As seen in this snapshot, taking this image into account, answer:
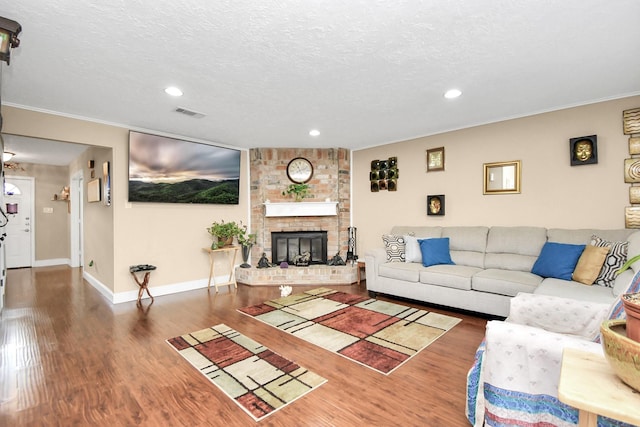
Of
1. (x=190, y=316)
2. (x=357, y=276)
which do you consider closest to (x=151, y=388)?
(x=190, y=316)

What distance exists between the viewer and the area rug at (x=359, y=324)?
2.55 metres

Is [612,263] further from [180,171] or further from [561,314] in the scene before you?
[180,171]

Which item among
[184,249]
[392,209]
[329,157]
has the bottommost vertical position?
[184,249]

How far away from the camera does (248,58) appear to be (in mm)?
Result: 2348

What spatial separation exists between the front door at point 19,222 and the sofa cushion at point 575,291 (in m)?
9.39

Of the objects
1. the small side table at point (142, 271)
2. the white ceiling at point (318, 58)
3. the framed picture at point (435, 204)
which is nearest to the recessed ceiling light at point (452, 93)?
the white ceiling at point (318, 58)

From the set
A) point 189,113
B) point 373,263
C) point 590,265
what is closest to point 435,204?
point 373,263

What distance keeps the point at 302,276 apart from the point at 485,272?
2690mm

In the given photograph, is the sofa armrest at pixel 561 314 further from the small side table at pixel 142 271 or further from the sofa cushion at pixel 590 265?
the small side table at pixel 142 271

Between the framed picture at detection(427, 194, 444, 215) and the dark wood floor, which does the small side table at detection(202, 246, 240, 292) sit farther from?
the framed picture at detection(427, 194, 444, 215)

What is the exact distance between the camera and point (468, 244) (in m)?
4.02

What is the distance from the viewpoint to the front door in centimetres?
653

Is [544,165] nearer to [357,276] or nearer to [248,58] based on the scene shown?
[357,276]

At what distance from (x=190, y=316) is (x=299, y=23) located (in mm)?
3189
